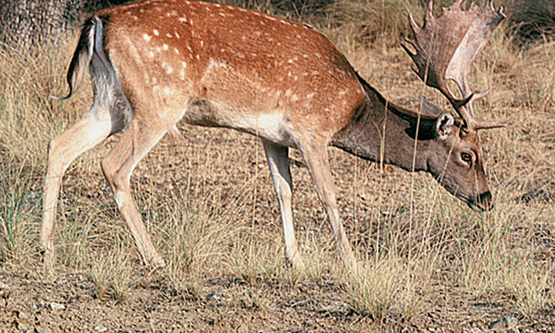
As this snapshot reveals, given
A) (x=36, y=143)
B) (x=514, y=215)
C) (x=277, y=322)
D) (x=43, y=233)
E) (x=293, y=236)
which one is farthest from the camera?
(x=36, y=143)

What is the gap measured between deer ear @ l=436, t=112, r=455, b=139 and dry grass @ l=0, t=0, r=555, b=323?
17.4 inches

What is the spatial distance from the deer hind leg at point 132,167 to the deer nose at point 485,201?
2.27m

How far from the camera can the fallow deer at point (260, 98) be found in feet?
17.3

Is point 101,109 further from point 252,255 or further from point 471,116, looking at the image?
point 471,116

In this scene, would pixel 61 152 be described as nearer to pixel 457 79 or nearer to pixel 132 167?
pixel 132 167

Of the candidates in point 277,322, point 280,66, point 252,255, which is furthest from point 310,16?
point 277,322

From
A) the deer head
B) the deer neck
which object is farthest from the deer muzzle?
the deer neck

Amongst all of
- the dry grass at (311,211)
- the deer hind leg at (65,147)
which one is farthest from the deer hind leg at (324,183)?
the deer hind leg at (65,147)

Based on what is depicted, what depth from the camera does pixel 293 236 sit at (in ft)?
19.7

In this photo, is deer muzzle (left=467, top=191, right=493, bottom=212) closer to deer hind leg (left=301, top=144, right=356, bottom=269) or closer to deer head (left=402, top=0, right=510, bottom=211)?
deer head (left=402, top=0, right=510, bottom=211)

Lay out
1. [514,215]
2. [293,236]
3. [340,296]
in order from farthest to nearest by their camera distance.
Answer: [514,215] < [293,236] < [340,296]

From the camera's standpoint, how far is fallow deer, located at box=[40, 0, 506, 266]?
5.29 m

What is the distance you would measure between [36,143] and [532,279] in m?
4.29

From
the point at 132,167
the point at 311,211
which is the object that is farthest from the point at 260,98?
the point at 311,211
